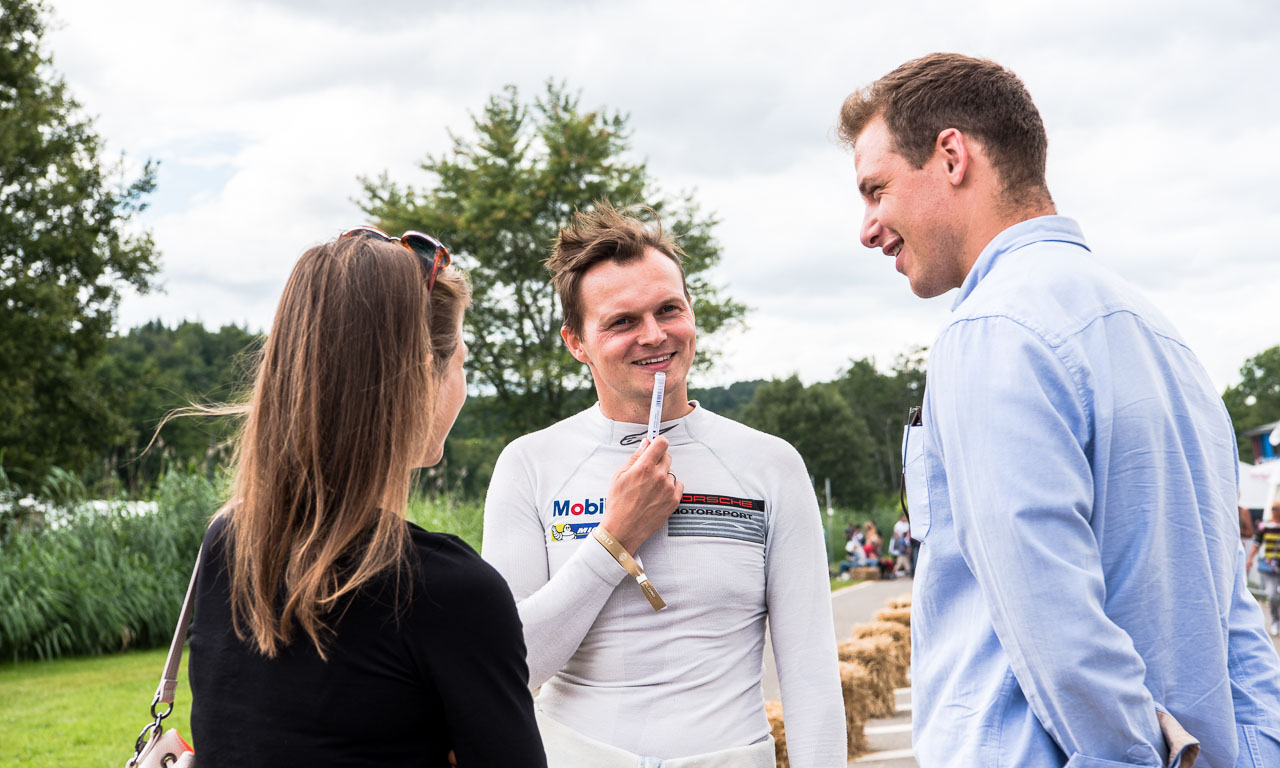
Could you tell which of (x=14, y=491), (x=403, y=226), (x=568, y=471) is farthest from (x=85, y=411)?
(x=568, y=471)

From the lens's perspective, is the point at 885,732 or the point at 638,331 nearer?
the point at 638,331

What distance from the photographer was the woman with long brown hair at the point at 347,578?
4.53ft

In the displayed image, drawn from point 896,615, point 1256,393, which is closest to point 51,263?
point 896,615

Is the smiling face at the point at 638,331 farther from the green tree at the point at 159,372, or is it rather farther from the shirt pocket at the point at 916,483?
the green tree at the point at 159,372

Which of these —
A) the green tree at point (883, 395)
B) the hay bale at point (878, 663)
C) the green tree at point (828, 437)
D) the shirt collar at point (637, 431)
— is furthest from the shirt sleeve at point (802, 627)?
the green tree at point (883, 395)

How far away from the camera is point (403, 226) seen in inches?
1020

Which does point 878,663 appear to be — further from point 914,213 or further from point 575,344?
point 914,213

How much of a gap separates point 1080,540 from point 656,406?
115 centimetres

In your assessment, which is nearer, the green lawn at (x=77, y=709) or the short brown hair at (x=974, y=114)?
the short brown hair at (x=974, y=114)

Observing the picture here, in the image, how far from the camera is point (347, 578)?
1407 mm

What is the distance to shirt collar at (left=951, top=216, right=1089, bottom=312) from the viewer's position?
5.57 ft

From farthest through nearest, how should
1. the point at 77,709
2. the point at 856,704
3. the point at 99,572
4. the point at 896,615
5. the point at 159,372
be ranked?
the point at 159,372 < the point at 99,572 < the point at 896,615 < the point at 77,709 < the point at 856,704

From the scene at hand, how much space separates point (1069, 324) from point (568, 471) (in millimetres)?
1293

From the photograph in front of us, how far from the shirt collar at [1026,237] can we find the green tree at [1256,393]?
108 meters
